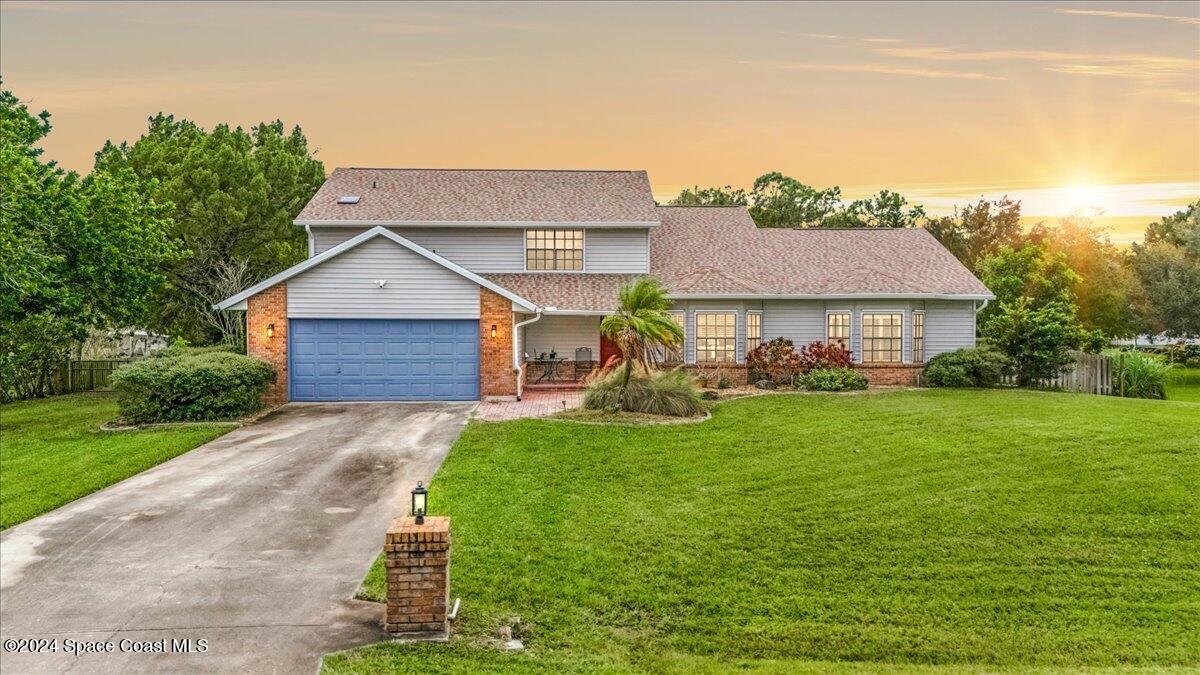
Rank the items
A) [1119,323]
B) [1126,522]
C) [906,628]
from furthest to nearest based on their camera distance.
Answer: [1119,323] < [1126,522] < [906,628]

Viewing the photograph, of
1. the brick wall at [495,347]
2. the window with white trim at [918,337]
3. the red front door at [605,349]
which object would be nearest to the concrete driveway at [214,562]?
the brick wall at [495,347]

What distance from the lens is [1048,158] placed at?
94.8 ft

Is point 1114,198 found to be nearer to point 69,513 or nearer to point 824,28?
point 824,28

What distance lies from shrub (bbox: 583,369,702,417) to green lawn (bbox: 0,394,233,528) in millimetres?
Result: 8223

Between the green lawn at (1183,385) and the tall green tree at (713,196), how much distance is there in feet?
81.8

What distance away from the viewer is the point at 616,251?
2356 cm

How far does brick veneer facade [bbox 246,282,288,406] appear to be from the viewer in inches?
739

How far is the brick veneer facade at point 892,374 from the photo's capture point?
22.4 meters

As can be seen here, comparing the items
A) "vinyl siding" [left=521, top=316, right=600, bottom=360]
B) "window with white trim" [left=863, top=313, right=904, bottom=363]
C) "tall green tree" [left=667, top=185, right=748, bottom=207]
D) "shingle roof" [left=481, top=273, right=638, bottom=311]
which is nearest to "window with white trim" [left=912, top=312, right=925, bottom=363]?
"window with white trim" [left=863, top=313, right=904, bottom=363]

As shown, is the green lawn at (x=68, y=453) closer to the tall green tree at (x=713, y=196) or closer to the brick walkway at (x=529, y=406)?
the brick walkway at (x=529, y=406)

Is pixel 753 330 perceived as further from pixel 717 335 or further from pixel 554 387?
pixel 554 387

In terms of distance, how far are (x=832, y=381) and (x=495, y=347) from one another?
9.81 metres

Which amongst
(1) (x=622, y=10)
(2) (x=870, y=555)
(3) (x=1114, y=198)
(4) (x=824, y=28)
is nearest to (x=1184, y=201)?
(3) (x=1114, y=198)

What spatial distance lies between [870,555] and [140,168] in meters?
29.8
